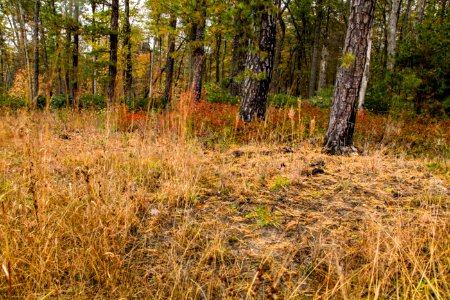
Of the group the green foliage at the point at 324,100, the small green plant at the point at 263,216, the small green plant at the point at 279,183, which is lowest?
the small green plant at the point at 263,216

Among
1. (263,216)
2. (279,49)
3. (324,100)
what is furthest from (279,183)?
(279,49)

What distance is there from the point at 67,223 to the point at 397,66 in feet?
32.8

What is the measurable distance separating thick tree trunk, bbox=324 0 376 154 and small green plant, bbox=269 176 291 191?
1.76 metres

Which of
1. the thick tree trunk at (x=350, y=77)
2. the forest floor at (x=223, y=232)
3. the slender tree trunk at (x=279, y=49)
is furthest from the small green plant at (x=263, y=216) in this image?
the slender tree trunk at (x=279, y=49)

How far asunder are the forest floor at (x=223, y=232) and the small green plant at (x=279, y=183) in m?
0.01

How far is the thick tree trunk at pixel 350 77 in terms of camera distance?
4207 millimetres

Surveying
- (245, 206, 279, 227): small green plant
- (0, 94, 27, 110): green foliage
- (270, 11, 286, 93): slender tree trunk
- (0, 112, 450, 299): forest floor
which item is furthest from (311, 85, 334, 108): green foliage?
(0, 94, 27, 110): green foliage

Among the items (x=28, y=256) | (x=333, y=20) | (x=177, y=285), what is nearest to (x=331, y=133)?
(x=177, y=285)

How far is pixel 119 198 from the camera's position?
228cm

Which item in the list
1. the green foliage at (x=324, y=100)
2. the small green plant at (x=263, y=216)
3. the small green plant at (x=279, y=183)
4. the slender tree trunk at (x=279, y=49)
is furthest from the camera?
the green foliage at (x=324, y=100)

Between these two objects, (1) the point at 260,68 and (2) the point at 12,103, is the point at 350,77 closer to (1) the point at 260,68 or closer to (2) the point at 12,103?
(1) the point at 260,68

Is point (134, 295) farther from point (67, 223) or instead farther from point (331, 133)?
point (331, 133)

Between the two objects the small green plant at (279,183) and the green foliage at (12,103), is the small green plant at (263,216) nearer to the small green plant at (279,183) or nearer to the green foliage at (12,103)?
the small green plant at (279,183)

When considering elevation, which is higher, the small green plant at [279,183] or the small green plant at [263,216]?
the small green plant at [279,183]
